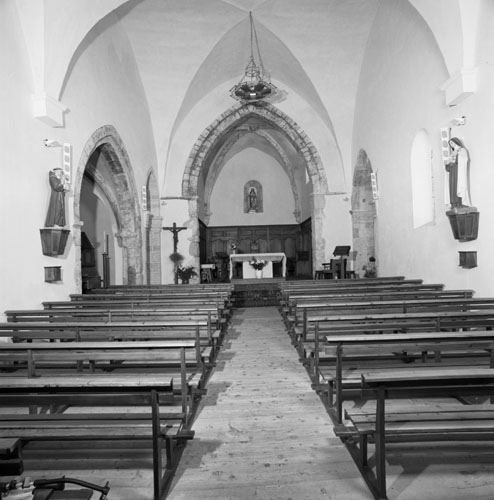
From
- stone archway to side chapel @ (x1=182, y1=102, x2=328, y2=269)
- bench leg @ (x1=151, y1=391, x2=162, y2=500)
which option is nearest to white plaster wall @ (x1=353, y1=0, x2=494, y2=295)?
stone archway to side chapel @ (x1=182, y1=102, x2=328, y2=269)

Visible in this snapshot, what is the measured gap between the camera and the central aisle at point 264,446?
2688 millimetres

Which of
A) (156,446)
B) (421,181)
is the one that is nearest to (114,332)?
(156,446)

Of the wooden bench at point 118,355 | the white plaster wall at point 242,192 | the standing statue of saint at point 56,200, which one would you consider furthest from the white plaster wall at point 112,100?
the white plaster wall at point 242,192

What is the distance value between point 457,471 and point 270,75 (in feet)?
47.0

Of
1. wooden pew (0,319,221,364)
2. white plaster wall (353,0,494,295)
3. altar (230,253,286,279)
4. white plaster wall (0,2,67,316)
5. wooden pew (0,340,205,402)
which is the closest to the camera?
wooden pew (0,340,205,402)

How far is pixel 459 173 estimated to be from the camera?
6918mm

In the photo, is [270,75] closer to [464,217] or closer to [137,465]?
[464,217]

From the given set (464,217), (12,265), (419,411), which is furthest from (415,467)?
(12,265)

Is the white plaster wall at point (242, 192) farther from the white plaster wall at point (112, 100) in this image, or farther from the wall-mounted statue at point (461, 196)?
the wall-mounted statue at point (461, 196)

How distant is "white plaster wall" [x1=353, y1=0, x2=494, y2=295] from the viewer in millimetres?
6617

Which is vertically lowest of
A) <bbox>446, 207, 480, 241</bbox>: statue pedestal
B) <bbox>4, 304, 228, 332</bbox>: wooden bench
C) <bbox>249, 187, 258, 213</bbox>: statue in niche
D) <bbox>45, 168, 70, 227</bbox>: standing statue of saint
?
<bbox>4, 304, 228, 332</bbox>: wooden bench

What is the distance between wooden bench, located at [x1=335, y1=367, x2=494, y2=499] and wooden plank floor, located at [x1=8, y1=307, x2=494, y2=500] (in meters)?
0.28

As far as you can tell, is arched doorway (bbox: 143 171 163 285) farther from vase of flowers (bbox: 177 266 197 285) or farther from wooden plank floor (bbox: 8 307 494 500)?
wooden plank floor (bbox: 8 307 494 500)

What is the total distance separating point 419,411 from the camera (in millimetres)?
2766
